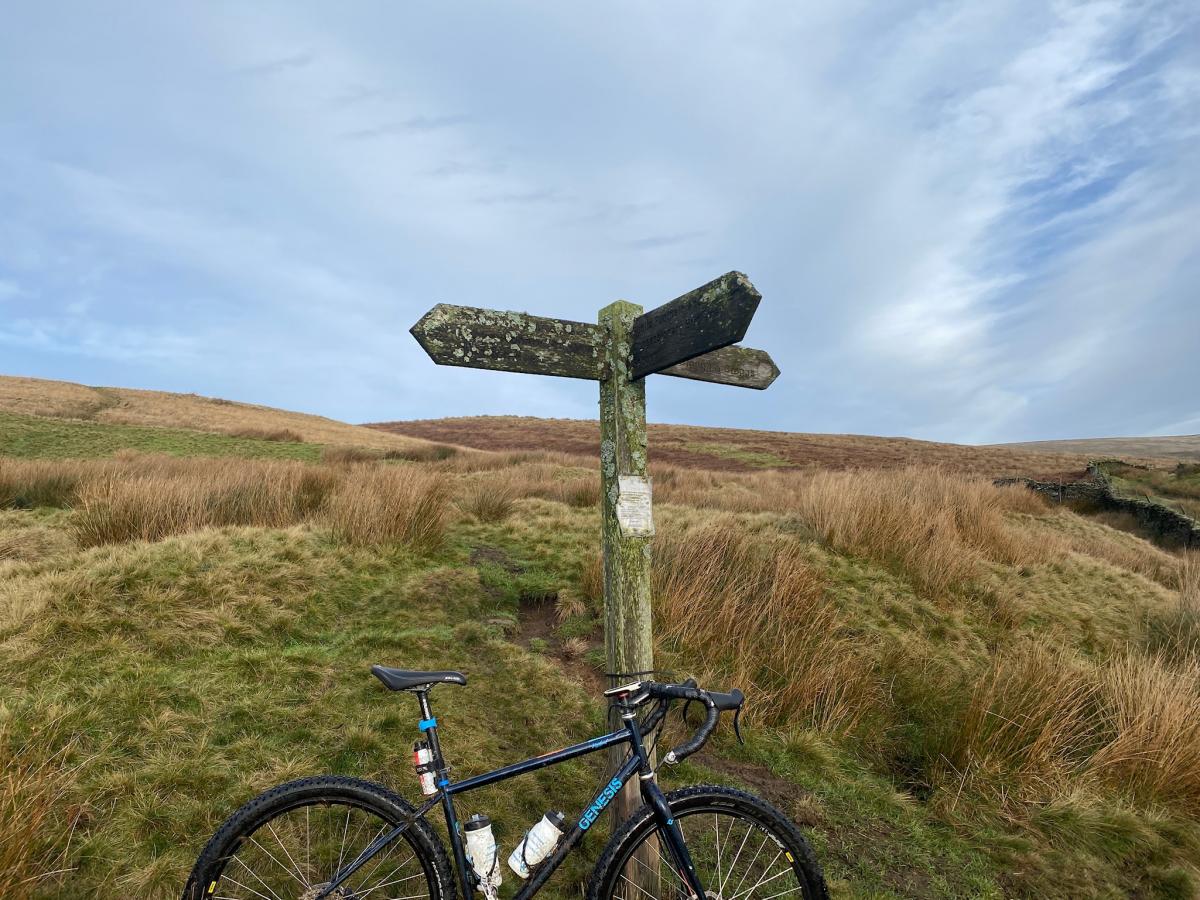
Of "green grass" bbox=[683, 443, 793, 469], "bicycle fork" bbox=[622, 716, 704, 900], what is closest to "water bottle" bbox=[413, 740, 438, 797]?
"bicycle fork" bbox=[622, 716, 704, 900]

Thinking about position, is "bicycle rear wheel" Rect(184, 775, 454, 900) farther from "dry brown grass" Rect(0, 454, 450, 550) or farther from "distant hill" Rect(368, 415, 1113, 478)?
"distant hill" Rect(368, 415, 1113, 478)

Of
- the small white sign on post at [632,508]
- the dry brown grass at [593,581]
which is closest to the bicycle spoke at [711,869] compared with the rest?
the small white sign on post at [632,508]

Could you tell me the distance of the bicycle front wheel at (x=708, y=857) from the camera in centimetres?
276

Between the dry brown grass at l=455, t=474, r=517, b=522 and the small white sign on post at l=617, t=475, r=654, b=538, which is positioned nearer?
the small white sign on post at l=617, t=475, r=654, b=538

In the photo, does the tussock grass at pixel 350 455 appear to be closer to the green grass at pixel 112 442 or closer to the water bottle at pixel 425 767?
the green grass at pixel 112 442

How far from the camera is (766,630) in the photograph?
6.10m

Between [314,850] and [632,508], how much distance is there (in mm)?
2520

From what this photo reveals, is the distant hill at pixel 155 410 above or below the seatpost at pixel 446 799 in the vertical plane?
above

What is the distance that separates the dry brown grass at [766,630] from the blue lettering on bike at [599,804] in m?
2.67

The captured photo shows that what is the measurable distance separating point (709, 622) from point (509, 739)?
2.34 metres

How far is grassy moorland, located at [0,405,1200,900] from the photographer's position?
3.85m

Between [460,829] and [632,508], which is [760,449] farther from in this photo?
[460,829]

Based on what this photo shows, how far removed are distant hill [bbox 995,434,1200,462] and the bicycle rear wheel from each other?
100 meters

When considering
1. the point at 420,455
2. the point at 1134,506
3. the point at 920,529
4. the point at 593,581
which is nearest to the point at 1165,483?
the point at 1134,506
